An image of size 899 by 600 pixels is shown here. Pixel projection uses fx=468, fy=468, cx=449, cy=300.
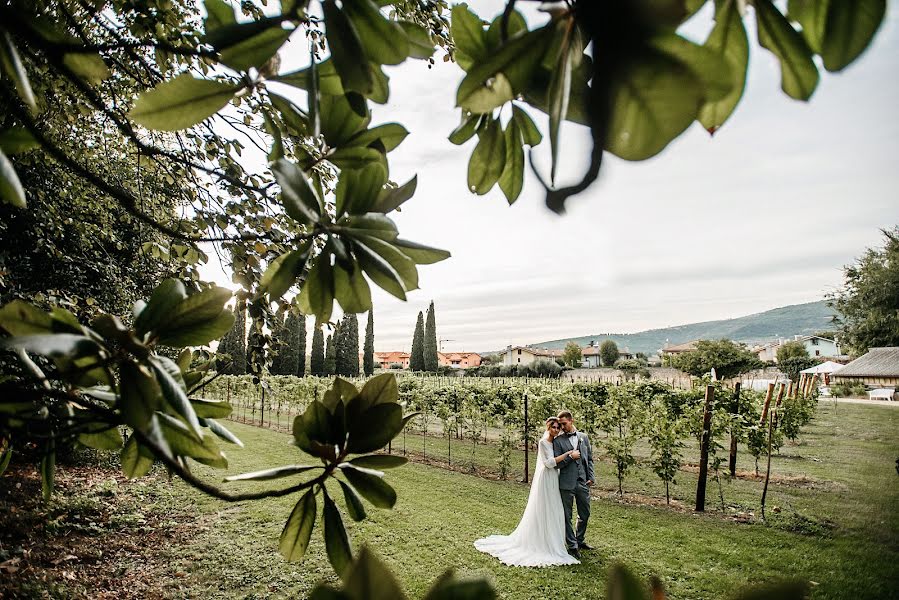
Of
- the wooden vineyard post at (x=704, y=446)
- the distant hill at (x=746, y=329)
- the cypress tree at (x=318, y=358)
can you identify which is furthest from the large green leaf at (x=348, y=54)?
the distant hill at (x=746, y=329)

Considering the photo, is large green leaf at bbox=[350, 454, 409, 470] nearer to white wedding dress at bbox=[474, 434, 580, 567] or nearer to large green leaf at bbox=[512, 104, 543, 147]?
large green leaf at bbox=[512, 104, 543, 147]

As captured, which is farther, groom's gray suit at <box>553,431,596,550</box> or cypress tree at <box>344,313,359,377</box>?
cypress tree at <box>344,313,359,377</box>

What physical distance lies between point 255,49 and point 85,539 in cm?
759

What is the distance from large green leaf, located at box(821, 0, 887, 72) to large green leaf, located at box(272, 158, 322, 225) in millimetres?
437

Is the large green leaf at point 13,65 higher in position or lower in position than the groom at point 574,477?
higher

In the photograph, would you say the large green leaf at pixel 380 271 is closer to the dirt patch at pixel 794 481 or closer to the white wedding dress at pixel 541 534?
the white wedding dress at pixel 541 534

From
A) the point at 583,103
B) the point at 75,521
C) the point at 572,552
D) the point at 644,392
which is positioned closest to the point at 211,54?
the point at 583,103

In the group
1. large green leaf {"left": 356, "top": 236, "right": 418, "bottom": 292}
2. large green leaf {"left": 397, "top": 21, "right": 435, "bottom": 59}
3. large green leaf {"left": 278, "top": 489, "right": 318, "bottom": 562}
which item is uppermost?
large green leaf {"left": 397, "top": 21, "right": 435, "bottom": 59}

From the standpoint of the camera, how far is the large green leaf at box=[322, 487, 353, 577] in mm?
550

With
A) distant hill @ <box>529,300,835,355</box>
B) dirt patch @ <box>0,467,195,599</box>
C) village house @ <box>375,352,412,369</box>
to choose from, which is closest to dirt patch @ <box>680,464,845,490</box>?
dirt patch @ <box>0,467,195,599</box>

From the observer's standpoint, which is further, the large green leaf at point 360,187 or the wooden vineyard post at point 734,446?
the wooden vineyard post at point 734,446

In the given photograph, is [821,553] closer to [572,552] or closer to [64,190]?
[572,552]

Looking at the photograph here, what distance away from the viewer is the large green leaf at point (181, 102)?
46 cm

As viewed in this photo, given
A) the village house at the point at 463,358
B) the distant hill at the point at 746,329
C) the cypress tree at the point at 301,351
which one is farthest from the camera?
the distant hill at the point at 746,329
